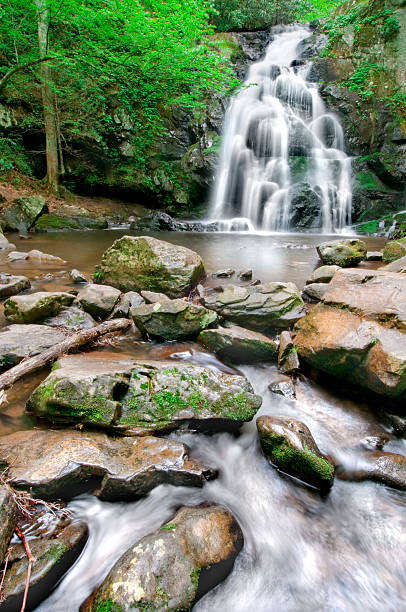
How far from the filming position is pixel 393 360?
7.44 ft

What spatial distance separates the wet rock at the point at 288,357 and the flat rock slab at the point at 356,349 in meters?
0.06

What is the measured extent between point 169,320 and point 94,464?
5.89 ft

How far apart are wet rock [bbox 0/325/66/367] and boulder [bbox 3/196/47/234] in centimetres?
827

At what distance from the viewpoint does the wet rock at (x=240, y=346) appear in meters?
3.17

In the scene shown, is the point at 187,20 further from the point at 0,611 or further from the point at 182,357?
the point at 0,611

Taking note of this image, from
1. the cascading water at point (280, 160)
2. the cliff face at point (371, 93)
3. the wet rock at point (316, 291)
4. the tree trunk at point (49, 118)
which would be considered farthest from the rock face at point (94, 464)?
the cliff face at point (371, 93)

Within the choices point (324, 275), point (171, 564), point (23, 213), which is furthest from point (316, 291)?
point (23, 213)

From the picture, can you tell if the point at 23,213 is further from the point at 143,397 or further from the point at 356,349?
the point at 356,349

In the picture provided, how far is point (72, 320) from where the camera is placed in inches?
141

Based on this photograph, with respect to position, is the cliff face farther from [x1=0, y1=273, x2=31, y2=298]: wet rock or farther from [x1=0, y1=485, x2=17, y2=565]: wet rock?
[x1=0, y1=485, x2=17, y2=565]: wet rock

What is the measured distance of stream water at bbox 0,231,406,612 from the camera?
152 cm

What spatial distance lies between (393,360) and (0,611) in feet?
8.49

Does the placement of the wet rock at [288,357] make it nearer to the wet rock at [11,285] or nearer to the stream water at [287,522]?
the stream water at [287,522]

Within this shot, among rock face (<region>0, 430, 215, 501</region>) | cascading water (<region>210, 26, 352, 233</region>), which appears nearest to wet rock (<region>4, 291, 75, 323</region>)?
rock face (<region>0, 430, 215, 501</region>)
